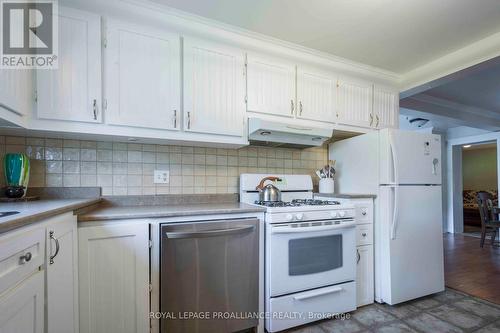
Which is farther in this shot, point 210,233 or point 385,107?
point 385,107

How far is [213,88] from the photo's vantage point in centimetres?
193

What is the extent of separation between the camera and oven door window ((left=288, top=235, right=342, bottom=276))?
1.79 m

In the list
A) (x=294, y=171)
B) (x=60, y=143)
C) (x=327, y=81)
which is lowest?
(x=294, y=171)

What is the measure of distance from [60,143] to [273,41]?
1893 mm

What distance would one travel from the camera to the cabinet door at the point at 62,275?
3.38 ft

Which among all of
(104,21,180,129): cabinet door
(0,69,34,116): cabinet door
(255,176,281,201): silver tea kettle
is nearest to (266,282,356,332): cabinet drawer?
(255,176,281,201): silver tea kettle

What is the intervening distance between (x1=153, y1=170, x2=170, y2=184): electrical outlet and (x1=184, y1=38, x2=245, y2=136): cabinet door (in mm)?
487

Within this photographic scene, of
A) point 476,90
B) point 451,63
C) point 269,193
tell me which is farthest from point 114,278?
point 476,90

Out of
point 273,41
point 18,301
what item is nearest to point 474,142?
point 273,41

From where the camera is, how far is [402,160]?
2.16 meters

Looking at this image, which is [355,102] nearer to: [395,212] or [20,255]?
[395,212]

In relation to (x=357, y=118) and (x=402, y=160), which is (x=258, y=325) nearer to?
(x=402, y=160)

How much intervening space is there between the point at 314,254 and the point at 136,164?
5.32 feet

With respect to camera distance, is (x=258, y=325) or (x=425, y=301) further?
(x=425, y=301)
